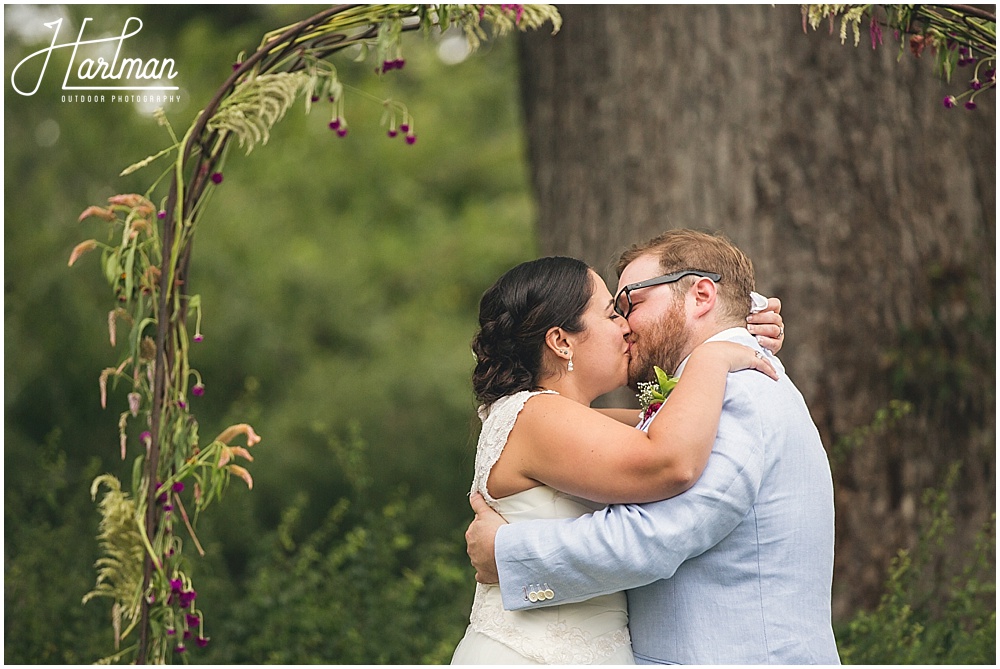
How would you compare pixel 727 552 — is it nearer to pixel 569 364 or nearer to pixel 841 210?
pixel 569 364

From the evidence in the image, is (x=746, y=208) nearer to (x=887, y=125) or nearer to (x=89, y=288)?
(x=887, y=125)

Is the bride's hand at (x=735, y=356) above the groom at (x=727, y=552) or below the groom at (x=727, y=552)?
Result: above

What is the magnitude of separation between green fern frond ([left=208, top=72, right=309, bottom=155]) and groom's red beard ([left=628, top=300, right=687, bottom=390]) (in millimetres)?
1286

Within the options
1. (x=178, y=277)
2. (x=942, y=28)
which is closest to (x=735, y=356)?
(x=942, y=28)

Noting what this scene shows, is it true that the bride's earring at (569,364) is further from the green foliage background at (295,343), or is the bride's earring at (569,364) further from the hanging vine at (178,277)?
the green foliage background at (295,343)

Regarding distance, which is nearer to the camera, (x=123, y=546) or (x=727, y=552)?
(x=727, y=552)

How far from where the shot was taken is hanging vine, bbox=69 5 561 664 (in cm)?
299

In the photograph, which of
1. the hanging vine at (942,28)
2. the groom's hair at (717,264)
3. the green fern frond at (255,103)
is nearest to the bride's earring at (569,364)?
the groom's hair at (717,264)

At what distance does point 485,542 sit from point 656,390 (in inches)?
23.1

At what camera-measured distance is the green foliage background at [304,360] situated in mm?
4508

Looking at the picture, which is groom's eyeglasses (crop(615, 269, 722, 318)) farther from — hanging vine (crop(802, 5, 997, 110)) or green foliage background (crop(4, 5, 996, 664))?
green foliage background (crop(4, 5, 996, 664))

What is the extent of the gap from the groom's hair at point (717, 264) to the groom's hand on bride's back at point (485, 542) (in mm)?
775

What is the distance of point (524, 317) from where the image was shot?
8.70 feet

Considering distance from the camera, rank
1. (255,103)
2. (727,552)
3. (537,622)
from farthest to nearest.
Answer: (255,103)
(537,622)
(727,552)
